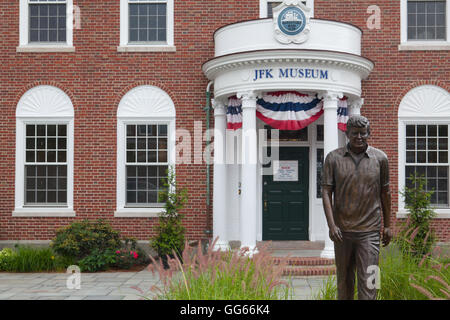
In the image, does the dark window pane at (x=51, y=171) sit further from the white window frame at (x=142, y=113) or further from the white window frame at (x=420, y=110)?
the white window frame at (x=420, y=110)

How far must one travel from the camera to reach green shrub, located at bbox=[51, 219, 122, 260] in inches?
455

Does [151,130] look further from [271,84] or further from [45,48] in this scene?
[271,84]

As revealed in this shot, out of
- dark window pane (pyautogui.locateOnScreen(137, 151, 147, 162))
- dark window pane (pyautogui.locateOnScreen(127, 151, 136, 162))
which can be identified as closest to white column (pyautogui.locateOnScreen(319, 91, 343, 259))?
dark window pane (pyautogui.locateOnScreen(137, 151, 147, 162))

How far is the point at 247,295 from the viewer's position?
497 cm

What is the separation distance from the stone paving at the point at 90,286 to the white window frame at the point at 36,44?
5.81m

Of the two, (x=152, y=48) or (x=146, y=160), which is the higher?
(x=152, y=48)

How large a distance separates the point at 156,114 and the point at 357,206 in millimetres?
8419

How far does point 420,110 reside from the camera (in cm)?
1280

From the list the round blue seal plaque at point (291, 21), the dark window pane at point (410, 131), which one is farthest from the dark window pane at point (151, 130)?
the dark window pane at point (410, 131)

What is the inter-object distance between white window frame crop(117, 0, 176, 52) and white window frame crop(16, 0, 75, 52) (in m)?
1.33

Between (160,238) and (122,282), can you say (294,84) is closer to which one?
(160,238)

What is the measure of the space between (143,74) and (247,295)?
29.9 ft

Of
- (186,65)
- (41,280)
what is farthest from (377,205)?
(186,65)

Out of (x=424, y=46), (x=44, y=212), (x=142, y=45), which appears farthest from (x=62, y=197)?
(x=424, y=46)
